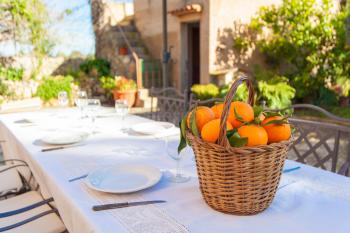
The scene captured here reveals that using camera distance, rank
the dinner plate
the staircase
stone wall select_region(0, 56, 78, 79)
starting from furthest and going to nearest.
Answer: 1. stone wall select_region(0, 56, 78, 79)
2. the staircase
3. the dinner plate

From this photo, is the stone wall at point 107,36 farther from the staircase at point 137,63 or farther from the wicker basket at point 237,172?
the wicker basket at point 237,172

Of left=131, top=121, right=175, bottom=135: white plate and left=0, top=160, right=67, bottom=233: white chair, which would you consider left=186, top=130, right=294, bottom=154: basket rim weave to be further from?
left=131, top=121, right=175, bottom=135: white plate

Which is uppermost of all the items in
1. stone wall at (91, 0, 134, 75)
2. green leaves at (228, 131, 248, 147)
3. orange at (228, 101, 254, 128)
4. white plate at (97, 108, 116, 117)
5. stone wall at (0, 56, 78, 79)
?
stone wall at (91, 0, 134, 75)

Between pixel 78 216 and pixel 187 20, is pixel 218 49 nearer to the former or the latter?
pixel 187 20

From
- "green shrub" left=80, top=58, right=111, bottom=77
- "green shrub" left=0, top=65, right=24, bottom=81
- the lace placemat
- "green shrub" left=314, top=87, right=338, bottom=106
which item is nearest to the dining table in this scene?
the lace placemat

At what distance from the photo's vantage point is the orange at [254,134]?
95 centimetres

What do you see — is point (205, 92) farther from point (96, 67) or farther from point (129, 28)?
point (129, 28)

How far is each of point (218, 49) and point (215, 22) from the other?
58cm

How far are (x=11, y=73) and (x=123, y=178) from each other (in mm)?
7487

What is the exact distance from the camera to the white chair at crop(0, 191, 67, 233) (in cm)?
145

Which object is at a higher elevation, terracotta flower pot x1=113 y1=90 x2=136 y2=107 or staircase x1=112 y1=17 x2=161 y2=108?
staircase x1=112 y1=17 x2=161 y2=108

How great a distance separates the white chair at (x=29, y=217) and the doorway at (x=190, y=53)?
6.33 meters

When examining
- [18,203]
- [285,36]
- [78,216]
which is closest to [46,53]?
[285,36]

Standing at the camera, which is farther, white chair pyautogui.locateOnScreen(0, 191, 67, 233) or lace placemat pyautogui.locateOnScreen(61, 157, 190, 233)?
white chair pyautogui.locateOnScreen(0, 191, 67, 233)
